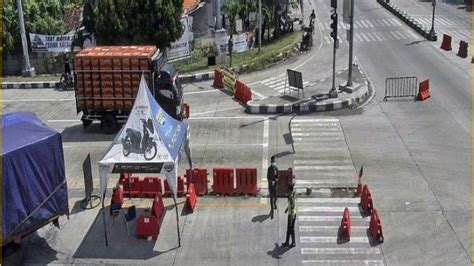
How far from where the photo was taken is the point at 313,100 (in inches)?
1148

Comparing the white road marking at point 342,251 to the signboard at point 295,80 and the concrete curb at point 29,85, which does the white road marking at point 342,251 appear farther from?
the concrete curb at point 29,85

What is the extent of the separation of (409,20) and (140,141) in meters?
35.5

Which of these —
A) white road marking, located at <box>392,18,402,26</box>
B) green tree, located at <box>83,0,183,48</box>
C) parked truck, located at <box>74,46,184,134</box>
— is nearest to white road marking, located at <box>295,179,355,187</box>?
parked truck, located at <box>74,46,184,134</box>

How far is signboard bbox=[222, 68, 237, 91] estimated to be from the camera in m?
31.9

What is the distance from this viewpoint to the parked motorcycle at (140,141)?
1653cm

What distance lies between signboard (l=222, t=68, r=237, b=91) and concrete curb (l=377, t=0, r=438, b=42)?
1624cm

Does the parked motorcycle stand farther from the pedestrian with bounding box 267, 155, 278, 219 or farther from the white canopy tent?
the pedestrian with bounding box 267, 155, 278, 219

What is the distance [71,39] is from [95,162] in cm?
1470

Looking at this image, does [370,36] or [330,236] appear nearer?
[330,236]

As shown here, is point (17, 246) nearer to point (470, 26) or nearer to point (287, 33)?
point (287, 33)

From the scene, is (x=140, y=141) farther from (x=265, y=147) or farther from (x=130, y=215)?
(x=265, y=147)

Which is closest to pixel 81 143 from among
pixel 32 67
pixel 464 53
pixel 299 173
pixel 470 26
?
pixel 299 173

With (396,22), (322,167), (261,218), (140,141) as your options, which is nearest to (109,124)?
(322,167)

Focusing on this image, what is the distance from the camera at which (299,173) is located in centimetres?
2148
